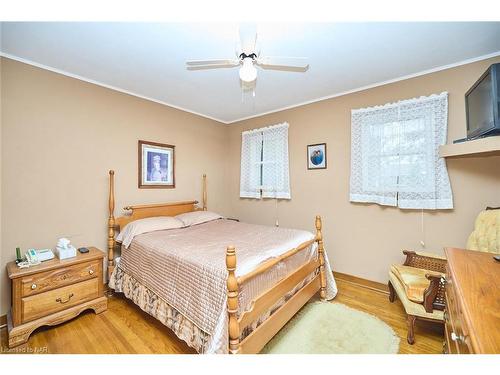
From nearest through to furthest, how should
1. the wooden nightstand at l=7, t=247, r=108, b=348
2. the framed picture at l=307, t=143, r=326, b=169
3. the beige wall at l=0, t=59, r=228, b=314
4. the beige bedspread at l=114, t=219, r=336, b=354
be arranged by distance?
the beige bedspread at l=114, t=219, r=336, b=354, the wooden nightstand at l=7, t=247, r=108, b=348, the beige wall at l=0, t=59, r=228, b=314, the framed picture at l=307, t=143, r=326, b=169

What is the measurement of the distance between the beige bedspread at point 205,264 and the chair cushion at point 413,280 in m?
0.71

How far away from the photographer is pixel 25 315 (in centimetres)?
182

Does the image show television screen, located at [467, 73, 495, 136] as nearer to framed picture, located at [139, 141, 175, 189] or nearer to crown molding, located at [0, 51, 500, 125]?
crown molding, located at [0, 51, 500, 125]

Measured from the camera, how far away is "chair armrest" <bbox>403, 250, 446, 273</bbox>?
7.07ft

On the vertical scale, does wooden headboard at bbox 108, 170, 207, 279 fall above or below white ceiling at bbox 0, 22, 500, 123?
below

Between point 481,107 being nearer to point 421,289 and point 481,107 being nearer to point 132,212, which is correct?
point 421,289

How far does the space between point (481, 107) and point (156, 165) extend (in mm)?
3567

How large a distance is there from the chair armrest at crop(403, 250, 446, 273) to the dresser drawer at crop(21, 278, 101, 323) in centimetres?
328

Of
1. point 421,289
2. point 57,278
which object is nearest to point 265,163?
point 421,289

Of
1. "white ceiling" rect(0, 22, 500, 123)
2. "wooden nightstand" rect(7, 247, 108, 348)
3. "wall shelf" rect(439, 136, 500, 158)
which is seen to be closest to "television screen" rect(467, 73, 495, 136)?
"wall shelf" rect(439, 136, 500, 158)

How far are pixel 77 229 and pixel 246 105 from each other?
111 inches

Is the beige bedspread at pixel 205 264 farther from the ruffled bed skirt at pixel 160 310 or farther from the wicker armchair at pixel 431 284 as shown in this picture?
the wicker armchair at pixel 431 284

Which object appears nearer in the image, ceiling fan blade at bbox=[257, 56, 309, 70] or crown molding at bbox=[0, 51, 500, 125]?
ceiling fan blade at bbox=[257, 56, 309, 70]

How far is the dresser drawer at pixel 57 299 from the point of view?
183 centimetres
